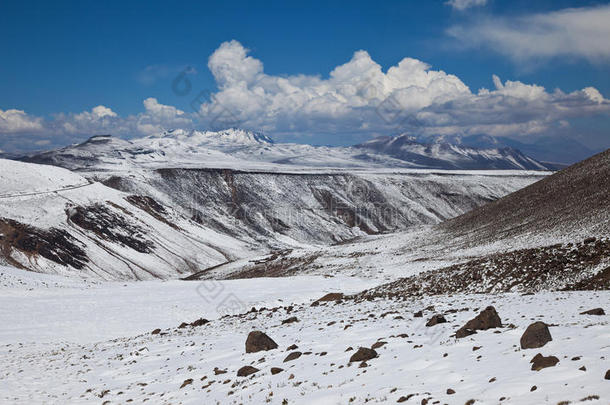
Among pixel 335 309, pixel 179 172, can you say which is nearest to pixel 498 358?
pixel 335 309

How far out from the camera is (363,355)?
14383mm

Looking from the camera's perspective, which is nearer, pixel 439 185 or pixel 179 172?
pixel 179 172

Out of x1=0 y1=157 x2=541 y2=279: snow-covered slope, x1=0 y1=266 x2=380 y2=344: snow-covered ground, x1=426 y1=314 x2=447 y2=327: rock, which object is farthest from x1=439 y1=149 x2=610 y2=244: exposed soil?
x1=0 y1=157 x2=541 y2=279: snow-covered slope

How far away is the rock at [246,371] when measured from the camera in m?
15.4

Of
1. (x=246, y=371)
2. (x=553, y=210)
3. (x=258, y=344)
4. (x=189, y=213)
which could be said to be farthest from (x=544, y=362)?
(x=189, y=213)

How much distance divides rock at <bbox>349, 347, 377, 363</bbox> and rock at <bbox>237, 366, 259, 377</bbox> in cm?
357

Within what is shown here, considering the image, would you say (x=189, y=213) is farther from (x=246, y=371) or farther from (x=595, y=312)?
(x=595, y=312)

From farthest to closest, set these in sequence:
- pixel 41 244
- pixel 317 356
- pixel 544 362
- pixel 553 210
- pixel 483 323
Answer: pixel 41 244
pixel 553 210
pixel 317 356
pixel 483 323
pixel 544 362

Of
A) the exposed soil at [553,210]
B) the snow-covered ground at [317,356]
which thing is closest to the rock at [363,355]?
the snow-covered ground at [317,356]

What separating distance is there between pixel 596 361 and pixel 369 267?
43.7m

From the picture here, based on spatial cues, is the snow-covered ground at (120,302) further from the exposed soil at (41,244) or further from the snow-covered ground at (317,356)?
the exposed soil at (41,244)

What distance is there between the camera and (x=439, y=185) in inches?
7613

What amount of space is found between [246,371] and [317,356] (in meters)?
2.58

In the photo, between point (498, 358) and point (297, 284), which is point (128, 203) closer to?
point (297, 284)
